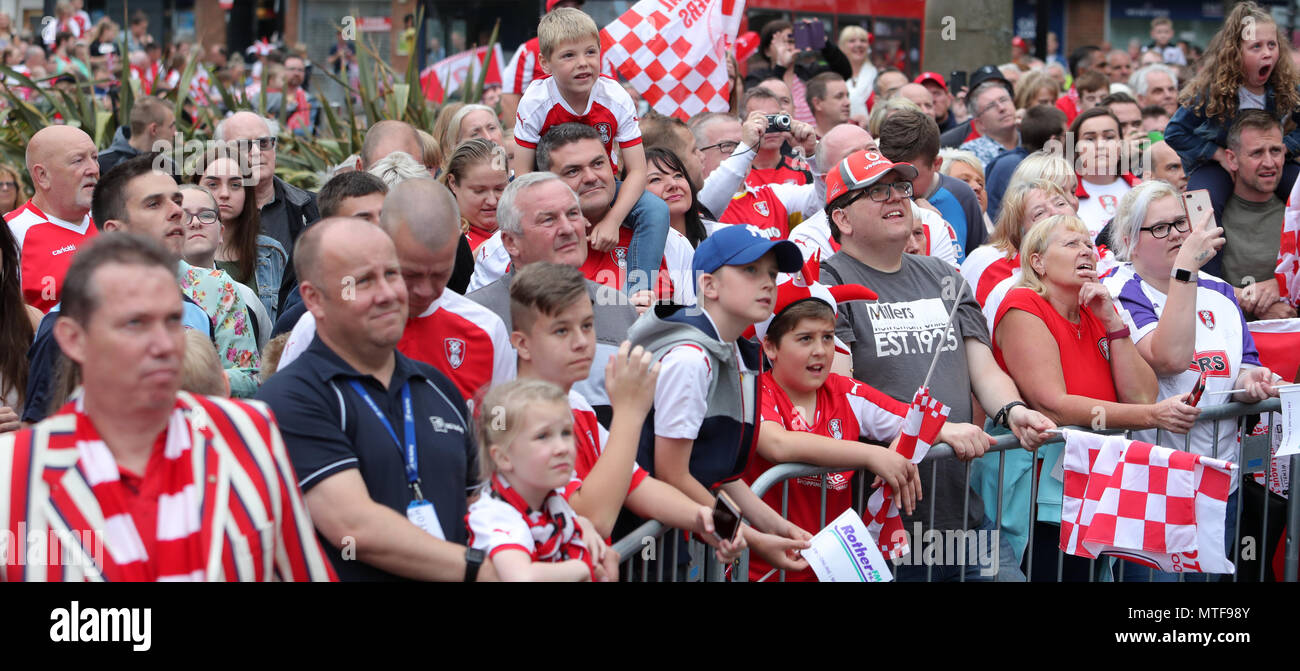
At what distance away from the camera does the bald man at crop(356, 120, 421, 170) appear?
6.57 metres

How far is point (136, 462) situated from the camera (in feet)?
8.91

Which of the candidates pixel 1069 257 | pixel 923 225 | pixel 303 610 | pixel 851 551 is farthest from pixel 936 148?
pixel 303 610

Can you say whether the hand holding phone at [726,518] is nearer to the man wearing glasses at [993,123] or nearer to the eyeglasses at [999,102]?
the man wearing glasses at [993,123]

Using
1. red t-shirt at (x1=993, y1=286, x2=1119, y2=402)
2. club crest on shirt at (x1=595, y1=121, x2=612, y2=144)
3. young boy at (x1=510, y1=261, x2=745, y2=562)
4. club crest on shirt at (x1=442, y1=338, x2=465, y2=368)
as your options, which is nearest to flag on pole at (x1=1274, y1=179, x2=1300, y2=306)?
red t-shirt at (x1=993, y1=286, x2=1119, y2=402)

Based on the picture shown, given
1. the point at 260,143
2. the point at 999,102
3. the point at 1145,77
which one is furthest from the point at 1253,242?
the point at 1145,77

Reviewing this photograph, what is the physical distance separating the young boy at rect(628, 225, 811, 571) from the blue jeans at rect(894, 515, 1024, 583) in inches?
30.4

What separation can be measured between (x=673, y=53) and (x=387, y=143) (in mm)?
2312

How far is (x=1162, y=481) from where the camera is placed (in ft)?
15.4

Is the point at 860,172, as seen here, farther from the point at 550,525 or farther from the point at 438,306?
the point at 550,525

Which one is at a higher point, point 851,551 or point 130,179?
point 130,179

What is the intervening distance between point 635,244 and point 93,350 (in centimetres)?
303

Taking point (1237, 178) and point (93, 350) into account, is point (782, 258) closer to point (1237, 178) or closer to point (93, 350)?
point (93, 350)

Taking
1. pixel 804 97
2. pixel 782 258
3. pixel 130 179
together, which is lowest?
pixel 782 258

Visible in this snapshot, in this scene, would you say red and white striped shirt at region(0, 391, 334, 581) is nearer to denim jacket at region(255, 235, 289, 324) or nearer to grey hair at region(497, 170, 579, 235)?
grey hair at region(497, 170, 579, 235)
